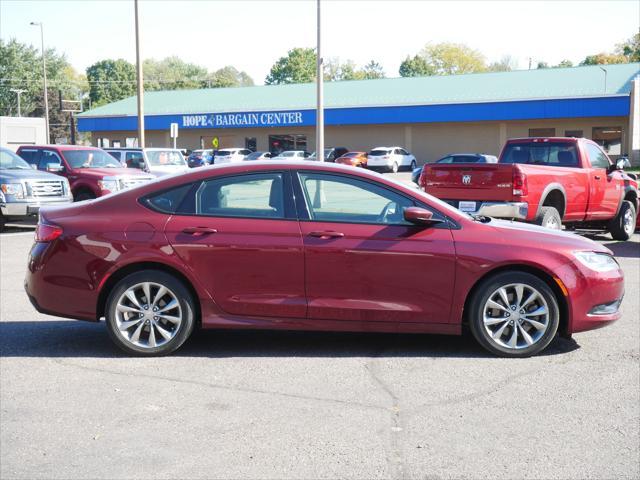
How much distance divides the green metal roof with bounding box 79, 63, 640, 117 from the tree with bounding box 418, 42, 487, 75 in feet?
196

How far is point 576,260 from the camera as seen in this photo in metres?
6.23

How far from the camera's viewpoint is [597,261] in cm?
637

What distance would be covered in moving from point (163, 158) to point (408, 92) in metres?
33.2

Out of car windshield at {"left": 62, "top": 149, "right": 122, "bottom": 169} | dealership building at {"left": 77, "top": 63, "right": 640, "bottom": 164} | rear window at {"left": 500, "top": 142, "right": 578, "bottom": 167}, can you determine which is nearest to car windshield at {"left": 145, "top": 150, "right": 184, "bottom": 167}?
car windshield at {"left": 62, "top": 149, "right": 122, "bottom": 169}

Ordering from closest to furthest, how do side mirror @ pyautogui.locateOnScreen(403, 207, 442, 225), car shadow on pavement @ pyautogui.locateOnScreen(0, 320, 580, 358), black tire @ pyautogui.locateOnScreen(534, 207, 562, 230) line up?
side mirror @ pyautogui.locateOnScreen(403, 207, 442, 225) → car shadow on pavement @ pyautogui.locateOnScreen(0, 320, 580, 358) → black tire @ pyautogui.locateOnScreen(534, 207, 562, 230)

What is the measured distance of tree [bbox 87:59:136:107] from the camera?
131375 mm

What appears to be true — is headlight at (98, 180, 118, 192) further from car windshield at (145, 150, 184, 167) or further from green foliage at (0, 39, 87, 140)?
green foliage at (0, 39, 87, 140)

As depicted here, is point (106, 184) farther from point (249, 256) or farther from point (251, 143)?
point (251, 143)

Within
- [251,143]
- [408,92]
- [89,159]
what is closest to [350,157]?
[408,92]

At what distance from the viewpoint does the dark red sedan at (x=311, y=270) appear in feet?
20.1

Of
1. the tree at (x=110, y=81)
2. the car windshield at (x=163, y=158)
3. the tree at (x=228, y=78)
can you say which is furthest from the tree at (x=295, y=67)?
the car windshield at (x=163, y=158)

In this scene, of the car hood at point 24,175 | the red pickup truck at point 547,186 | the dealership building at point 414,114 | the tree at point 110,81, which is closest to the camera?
the red pickup truck at point 547,186

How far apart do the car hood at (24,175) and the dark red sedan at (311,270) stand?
1090 cm

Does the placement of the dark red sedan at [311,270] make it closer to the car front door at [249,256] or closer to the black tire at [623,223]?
the car front door at [249,256]
